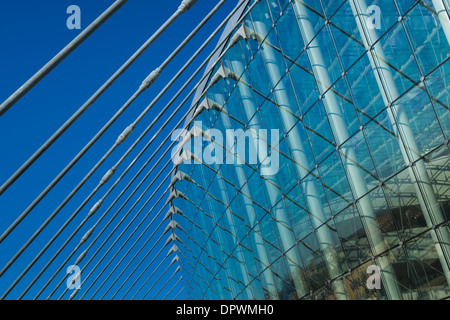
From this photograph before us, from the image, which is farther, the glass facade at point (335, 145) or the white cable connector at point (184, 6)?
the glass facade at point (335, 145)

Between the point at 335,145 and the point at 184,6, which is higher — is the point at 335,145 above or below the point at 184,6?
below

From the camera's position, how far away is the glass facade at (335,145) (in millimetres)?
14836

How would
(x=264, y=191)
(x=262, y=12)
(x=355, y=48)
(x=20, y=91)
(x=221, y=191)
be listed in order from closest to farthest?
1. (x=20, y=91)
2. (x=355, y=48)
3. (x=262, y=12)
4. (x=264, y=191)
5. (x=221, y=191)

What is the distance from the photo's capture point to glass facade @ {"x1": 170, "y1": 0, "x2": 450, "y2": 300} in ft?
48.7

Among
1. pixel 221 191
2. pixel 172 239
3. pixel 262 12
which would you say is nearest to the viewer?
pixel 262 12

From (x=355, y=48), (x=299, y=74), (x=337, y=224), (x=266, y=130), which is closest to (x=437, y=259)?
(x=337, y=224)

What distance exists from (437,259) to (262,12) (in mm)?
11907

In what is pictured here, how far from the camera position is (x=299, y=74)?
20.8 metres

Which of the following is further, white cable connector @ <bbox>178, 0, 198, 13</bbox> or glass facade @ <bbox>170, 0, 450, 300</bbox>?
glass facade @ <bbox>170, 0, 450, 300</bbox>

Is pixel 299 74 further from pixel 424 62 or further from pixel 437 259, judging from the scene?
pixel 437 259

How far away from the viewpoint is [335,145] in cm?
1897

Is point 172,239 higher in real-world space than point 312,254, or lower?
higher

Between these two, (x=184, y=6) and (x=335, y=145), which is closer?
(x=184, y=6)
